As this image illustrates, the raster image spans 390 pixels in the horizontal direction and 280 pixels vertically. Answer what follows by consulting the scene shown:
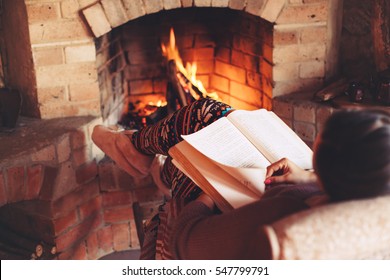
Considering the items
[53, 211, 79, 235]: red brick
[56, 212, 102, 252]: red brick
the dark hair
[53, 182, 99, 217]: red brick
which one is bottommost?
[56, 212, 102, 252]: red brick

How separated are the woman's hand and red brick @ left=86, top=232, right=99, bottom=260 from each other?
4.01ft

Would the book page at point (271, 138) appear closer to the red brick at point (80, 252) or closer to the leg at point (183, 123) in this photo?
the leg at point (183, 123)

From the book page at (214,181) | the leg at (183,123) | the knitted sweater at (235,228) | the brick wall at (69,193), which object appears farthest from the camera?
the brick wall at (69,193)

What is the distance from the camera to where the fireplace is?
1986mm

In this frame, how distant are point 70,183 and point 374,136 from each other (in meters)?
1.47

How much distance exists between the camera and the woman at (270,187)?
2.72 ft

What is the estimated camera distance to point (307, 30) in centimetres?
223

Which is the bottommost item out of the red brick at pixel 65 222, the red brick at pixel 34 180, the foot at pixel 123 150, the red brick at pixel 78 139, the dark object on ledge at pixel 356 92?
the red brick at pixel 65 222

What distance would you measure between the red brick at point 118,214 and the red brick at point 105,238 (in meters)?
0.04

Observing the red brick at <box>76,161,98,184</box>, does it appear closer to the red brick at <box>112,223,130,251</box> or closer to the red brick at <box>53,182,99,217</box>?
the red brick at <box>53,182,99,217</box>

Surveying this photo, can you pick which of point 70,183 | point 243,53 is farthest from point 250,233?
point 243,53

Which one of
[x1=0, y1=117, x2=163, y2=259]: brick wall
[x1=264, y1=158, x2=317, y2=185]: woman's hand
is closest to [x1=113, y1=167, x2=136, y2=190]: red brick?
[x1=0, y1=117, x2=163, y2=259]: brick wall

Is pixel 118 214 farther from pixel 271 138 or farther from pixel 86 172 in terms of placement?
pixel 271 138

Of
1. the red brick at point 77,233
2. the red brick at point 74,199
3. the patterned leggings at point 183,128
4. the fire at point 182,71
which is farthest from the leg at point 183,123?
the fire at point 182,71
